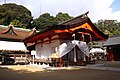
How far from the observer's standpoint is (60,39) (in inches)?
749

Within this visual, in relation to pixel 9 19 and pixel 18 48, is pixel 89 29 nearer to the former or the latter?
pixel 18 48

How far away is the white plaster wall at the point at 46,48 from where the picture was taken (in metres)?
20.3

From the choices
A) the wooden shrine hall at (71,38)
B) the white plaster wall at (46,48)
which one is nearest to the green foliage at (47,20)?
the white plaster wall at (46,48)

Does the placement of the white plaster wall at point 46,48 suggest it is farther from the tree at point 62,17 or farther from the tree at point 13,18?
the tree at point 62,17

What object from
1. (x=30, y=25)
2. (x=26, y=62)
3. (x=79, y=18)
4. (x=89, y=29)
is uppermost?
(x=30, y=25)

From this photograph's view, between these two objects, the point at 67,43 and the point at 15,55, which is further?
the point at 15,55

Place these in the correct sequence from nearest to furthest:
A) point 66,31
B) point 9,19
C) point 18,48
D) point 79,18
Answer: point 66,31 < point 79,18 < point 18,48 < point 9,19

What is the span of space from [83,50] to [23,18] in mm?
35109

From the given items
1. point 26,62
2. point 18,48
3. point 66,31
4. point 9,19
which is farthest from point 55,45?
point 9,19

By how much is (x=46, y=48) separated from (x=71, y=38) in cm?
407

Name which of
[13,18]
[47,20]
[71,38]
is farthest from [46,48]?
[47,20]

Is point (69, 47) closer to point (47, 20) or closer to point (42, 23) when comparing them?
point (42, 23)

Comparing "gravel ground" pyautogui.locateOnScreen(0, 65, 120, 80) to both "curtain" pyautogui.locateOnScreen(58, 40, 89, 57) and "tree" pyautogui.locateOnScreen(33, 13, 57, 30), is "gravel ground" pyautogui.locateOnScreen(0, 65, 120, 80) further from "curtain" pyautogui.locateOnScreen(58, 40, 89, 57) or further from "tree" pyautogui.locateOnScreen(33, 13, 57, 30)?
"tree" pyautogui.locateOnScreen(33, 13, 57, 30)

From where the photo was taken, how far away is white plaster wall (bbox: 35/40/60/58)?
20331 millimetres
